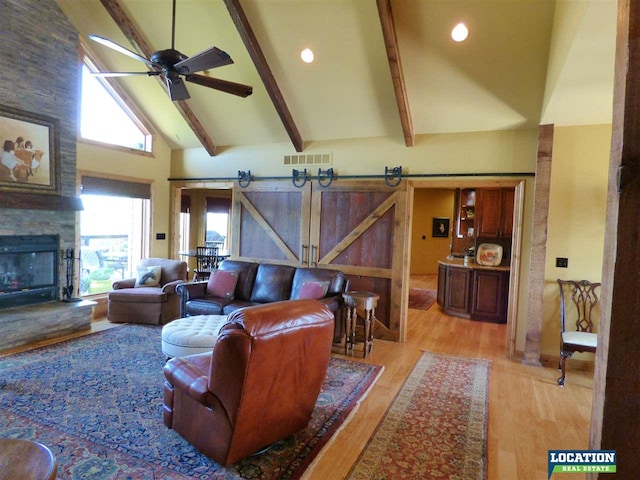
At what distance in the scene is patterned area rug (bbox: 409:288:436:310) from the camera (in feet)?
24.3

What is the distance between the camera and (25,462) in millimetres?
1591

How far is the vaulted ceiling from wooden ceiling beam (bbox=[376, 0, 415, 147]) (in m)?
0.01

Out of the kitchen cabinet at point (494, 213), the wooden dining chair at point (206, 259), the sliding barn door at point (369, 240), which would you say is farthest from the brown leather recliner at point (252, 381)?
the wooden dining chair at point (206, 259)

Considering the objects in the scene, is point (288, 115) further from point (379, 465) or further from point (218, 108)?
point (379, 465)

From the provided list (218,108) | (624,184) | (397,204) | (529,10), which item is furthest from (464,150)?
(624,184)

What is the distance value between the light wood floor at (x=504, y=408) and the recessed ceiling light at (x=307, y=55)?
3.70 m

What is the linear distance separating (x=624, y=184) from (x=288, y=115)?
16.0ft

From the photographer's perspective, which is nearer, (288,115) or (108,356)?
(108,356)

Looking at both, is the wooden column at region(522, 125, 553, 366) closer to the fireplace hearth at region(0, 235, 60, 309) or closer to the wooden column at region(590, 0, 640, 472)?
the wooden column at region(590, 0, 640, 472)

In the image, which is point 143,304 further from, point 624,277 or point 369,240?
point 624,277

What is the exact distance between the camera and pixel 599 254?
4215mm

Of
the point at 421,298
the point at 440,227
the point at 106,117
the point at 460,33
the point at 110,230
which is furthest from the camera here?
the point at 440,227

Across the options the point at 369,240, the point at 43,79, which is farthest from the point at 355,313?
the point at 43,79

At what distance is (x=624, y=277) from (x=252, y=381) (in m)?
1.79
